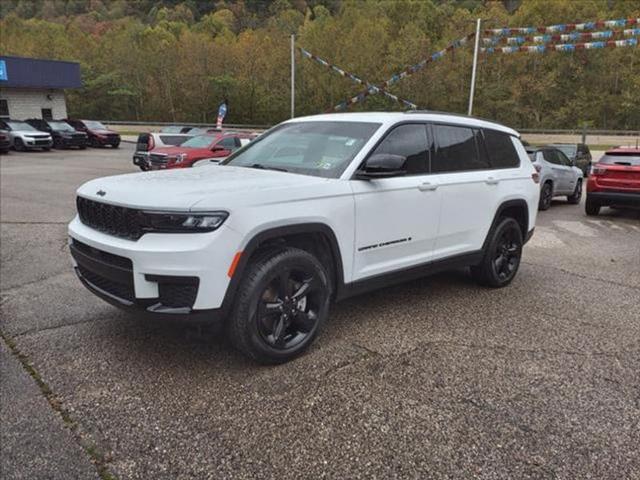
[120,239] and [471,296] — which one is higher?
[120,239]

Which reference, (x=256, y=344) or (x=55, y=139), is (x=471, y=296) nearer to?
(x=256, y=344)

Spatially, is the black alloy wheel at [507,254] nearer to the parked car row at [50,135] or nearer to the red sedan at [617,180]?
the red sedan at [617,180]

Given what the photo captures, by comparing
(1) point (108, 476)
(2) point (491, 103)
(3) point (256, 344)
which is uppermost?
(2) point (491, 103)

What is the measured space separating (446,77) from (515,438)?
46.4 meters

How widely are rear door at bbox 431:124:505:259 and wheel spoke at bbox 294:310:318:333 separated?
4.80ft

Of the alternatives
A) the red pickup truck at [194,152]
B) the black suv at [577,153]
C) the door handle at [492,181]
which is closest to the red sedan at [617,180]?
the black suv at [577,153]

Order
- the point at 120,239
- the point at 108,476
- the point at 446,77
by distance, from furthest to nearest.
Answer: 1. the point at 446,77
2. the point at 120,239
3. the point at 108,476

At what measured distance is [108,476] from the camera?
2.46 meters

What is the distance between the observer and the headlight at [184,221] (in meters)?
3.03

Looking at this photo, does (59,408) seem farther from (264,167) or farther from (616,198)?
(616,198)

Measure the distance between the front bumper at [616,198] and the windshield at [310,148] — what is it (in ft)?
26.7

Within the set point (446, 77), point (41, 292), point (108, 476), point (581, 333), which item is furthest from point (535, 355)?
point (446, 77)

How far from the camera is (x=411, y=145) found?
4.37 meters

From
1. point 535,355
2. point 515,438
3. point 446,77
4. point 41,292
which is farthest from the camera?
point 446,77
